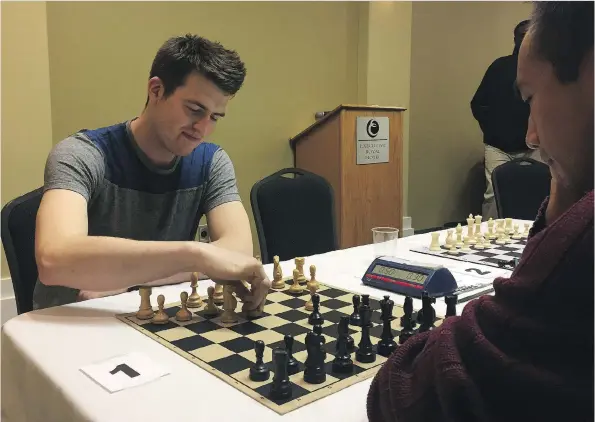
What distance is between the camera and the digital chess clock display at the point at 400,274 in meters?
1.53

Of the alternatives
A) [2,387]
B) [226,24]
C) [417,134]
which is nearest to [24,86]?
[226,24]

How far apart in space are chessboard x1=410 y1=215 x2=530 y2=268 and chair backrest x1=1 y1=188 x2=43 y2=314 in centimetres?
132

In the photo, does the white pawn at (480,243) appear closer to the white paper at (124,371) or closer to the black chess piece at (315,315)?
the black chess piece at (315,315)

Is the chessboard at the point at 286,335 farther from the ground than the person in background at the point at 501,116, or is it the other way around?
the person in background at the point at 501,116

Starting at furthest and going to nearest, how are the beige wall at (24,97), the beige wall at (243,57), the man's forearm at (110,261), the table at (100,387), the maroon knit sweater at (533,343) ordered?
the beige wall at (243,57), the beige wall at (24,97), the man's forearm at (110,261), the table at (100,387), the maroon knit sweater at (533,343)

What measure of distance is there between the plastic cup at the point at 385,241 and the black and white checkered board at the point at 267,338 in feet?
1.64

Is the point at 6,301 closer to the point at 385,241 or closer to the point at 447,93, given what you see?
the point at 385,241

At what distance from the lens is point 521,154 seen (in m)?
5.08

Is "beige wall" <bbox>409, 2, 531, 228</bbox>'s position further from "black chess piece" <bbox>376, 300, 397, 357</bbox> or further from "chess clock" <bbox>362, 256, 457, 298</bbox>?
"black chess piece" <bbox>376, 300, 397, 357</bbox>

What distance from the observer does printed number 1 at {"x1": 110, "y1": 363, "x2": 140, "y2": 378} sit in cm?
100

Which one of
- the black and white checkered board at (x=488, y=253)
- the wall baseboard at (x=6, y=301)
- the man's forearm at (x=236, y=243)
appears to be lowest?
the wall baseboard at (x=6, y=301)

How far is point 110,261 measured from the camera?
138 cm

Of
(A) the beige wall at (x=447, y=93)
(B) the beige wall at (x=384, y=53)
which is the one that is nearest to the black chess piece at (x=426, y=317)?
(B) the beige wall at (x=384, y=53)

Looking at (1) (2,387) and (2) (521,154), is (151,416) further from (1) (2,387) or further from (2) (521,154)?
(2) (521,154)
